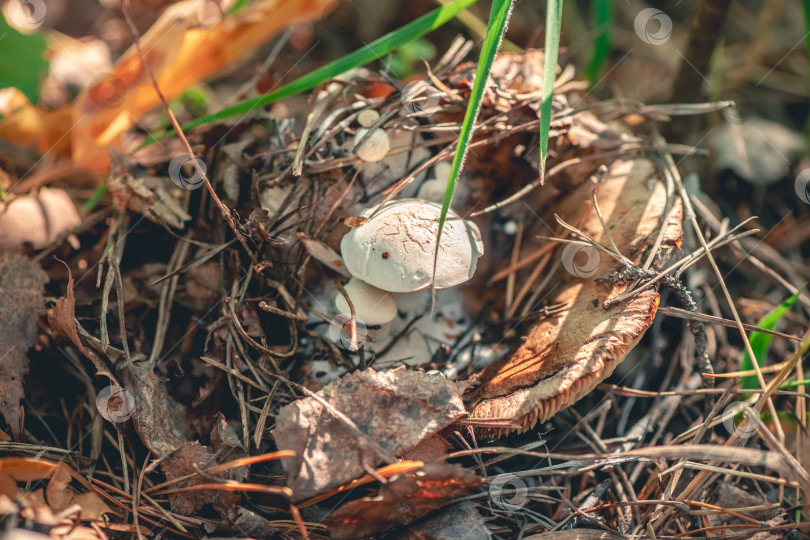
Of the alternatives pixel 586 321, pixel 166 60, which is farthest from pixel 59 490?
pixel 166 60

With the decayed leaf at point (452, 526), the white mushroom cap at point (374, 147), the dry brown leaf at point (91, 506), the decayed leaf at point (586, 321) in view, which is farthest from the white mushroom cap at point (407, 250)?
the dry brown leaf at point (91, 506)

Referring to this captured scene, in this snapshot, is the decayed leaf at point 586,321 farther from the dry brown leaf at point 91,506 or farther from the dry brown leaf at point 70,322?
the dry brown leaf at point 70,322

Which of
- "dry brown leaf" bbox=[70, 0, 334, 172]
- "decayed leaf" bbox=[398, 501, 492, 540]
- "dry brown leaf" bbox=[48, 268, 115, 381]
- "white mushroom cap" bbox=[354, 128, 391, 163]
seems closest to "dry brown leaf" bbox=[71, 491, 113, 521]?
"dry brown leaf" bbox=[48, 268, 115, 381]

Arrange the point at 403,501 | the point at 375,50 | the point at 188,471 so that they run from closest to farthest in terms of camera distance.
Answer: the point at 403,501 → the point at 188,471 → the point at 375,50

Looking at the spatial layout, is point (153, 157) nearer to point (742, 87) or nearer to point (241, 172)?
point (241, 172)

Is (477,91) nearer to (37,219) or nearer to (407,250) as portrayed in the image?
(407,250)

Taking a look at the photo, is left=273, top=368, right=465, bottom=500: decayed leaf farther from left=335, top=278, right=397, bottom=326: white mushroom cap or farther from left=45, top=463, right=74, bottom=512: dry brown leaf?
left=45, top=463, right=74, bottom=512: dry brown leaf
